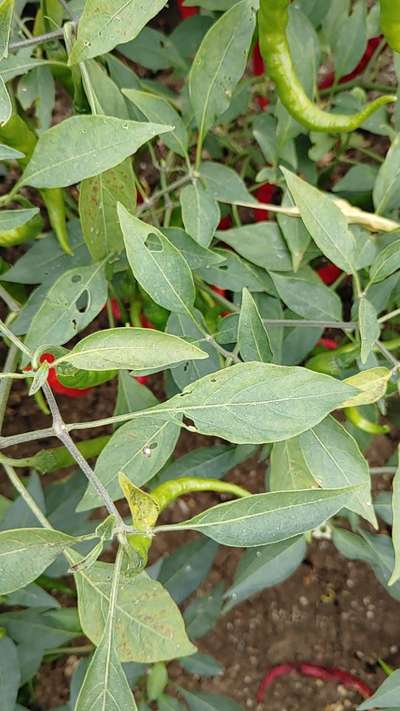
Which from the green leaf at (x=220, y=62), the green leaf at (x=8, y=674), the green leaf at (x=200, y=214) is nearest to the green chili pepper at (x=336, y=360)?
the green leaf at (x=200, y=214)

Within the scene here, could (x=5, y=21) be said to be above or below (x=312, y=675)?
above

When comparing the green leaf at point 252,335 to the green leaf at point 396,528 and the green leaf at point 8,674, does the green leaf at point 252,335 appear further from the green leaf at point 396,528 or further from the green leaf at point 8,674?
the green leaf at point 8,674

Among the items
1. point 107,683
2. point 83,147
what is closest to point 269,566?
point 107,683

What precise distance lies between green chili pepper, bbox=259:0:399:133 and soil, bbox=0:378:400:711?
29.0 inches

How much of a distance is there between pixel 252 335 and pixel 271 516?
19 cm

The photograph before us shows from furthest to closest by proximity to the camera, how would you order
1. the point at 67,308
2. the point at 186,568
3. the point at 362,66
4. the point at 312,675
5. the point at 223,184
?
the point at 312,675, the point at 362,66, the point at 186,568, the point at 223,184, the point at 67,308

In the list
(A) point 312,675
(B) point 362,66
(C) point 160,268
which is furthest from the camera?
(A) point 312,675

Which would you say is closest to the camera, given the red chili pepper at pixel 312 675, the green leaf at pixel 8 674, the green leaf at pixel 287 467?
the green leaf at pixel 287 467

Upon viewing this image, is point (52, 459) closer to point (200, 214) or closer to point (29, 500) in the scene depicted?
point (29, 500)

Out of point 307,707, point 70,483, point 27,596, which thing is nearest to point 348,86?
point 70,483

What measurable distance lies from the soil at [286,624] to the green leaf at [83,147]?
0.82m

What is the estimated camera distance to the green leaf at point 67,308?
0.88 metres

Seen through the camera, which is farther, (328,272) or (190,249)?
(328,272)

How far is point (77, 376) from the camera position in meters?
0.86
